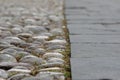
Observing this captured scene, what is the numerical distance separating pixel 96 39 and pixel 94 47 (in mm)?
413

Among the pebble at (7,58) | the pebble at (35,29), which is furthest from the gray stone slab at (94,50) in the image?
the pebble at (35,29)

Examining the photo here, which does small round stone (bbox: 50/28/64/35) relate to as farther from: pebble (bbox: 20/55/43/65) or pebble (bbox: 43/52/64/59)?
pebble (bbox: 20/55/43/65)

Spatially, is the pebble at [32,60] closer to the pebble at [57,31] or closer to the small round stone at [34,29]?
the pebble at [57,31]

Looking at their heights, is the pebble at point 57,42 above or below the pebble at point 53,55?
below

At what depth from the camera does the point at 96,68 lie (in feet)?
8.26

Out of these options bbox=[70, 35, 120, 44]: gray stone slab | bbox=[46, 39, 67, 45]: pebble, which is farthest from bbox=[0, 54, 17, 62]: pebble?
bbox=[70, 35, 120, 44]: gray stone slab

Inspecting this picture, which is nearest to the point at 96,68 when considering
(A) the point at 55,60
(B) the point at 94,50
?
(A) the point at 55,60

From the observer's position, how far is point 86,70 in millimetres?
2473

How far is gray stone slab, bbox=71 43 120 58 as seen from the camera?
2.92 metres

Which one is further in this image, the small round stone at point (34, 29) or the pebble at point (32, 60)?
the small round stone at point (34, 29)

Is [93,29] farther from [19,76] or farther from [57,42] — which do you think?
[19,76]

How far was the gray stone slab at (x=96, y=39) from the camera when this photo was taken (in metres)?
3.51

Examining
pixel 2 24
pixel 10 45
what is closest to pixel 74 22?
pixel 2 24

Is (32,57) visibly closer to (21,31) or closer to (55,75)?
(55,75)
